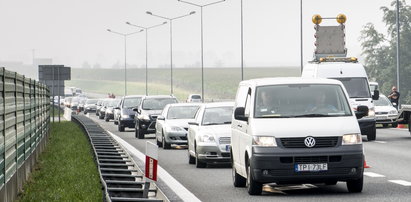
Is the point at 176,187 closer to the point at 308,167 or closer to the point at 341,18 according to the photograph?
the point at 308,167

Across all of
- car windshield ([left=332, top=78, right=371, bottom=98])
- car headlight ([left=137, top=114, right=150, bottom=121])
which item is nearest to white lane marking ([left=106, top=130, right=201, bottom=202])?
car windshield ([left=332, top=78, right=371, bottom=98])

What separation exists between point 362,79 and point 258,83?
639 inches

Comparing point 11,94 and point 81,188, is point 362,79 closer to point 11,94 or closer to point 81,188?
point 81,188

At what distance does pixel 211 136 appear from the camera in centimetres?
2106

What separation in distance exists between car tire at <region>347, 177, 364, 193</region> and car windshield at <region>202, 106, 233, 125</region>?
7.82 metres

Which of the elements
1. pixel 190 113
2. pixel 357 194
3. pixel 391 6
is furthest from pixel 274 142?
pixel 391 6

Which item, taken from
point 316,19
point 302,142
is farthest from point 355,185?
point 316,19

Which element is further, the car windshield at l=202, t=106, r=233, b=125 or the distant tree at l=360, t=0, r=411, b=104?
the distant tree at l=360, t=0, r=411, b=104

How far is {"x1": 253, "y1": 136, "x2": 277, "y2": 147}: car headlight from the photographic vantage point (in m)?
14.2

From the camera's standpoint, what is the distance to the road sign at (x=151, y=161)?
12070 mm

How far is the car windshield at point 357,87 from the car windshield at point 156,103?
8717 mm

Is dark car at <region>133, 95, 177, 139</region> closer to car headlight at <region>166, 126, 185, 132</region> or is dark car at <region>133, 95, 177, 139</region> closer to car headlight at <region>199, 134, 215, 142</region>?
car headlight at <region>166, 126, 185, 132</region>

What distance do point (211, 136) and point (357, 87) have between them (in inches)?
437

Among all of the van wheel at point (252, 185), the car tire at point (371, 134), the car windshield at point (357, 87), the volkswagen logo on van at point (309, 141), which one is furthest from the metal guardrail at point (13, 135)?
the car tire at point (371, 134)
